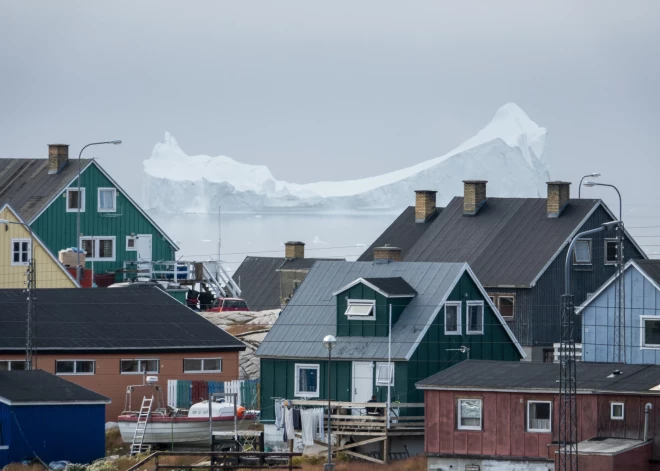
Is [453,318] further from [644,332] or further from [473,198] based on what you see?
[473,198]

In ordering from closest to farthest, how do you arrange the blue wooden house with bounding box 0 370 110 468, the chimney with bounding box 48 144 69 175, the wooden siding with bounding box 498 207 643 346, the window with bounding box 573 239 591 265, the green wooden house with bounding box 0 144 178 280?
the blue wooden house with bounding box 0 370 110 468 < the wooden siding with bounding box 498 207 643 346 < the window with bounding box 573 239 591 265 < the green wooden house with bounding box 0 144 178 280 < the chimney with bounding box 48 144 69 175

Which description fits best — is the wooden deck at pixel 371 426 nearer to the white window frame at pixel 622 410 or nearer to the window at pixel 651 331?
the white window frame at pixel 622 410

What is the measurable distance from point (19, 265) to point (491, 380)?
3809 centimetres

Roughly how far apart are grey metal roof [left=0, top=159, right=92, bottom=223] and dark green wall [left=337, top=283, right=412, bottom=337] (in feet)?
107

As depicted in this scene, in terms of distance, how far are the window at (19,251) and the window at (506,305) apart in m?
23.2

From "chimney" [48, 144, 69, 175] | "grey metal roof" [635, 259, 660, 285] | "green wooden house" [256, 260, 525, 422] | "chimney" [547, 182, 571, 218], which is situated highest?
"chimney" [48, 144, 69, 175]

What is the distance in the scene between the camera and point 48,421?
47.2m

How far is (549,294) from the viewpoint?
6662 centimetres

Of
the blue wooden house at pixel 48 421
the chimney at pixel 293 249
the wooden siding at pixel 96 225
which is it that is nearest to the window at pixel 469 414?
the blue wooden house at pixel 48 421

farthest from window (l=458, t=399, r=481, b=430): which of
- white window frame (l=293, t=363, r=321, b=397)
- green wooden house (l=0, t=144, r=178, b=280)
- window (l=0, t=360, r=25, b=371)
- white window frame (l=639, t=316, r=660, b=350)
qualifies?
green wooden house (l=0, t=144, r=178, b=280)

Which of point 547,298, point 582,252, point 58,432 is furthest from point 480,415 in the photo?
point 582,252

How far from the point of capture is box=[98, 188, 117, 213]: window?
82750mm

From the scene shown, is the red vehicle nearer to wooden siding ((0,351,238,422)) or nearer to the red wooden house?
wooden siding ((0,351,238,422))

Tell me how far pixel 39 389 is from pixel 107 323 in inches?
351
